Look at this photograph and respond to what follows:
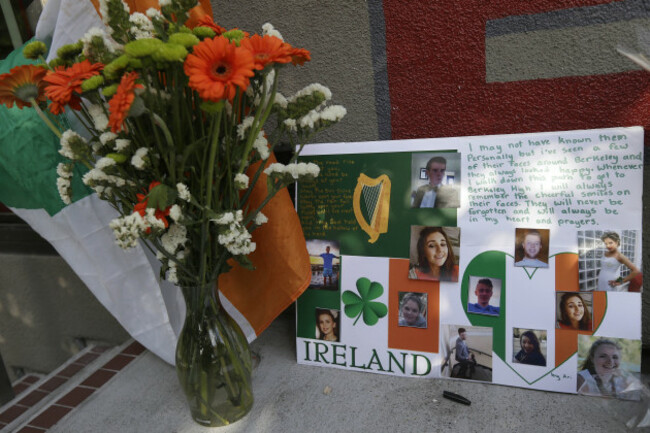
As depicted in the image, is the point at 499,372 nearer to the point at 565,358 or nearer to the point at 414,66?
the point at 565,358

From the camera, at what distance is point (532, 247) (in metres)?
1.03

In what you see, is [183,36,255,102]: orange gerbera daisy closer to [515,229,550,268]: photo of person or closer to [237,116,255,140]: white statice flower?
[237,116,255,140]: white statice flower

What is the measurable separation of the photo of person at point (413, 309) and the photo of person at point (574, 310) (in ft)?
1.00

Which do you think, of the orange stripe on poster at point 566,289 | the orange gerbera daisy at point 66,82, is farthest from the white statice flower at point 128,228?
the orange stripe on poster at point 566,289

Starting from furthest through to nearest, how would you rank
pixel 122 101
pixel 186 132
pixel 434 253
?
pixel 434 253, pixel 186 132, pixel 122 101

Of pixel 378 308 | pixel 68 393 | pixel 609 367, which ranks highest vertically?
pixel 378 308

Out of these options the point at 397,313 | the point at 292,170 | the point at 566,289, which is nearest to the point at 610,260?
the point at 566,289

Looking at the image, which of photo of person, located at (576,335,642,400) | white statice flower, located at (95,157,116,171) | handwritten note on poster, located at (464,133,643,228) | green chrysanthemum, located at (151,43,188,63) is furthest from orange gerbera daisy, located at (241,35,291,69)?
photo of person, located at (576,335,642,400)

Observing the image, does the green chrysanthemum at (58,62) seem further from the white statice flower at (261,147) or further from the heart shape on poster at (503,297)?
the heart shape on poster at (503,297)

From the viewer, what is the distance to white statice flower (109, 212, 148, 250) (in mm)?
751

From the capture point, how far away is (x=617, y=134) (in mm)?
978

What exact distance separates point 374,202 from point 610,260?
1.82 ft

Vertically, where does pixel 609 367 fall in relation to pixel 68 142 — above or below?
below

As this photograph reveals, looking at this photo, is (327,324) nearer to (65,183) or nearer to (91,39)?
(65,183)
